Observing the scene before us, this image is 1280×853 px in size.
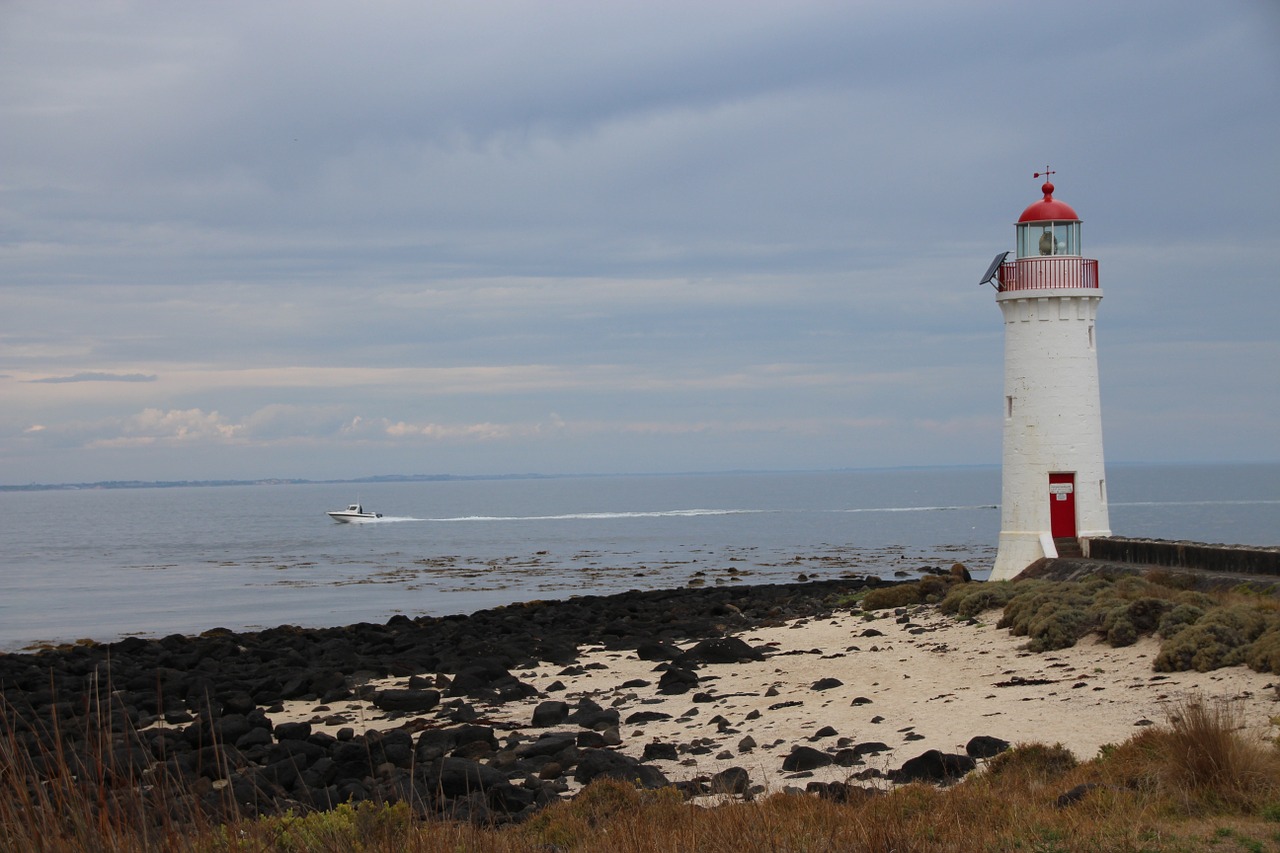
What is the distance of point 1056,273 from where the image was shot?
18.3 m

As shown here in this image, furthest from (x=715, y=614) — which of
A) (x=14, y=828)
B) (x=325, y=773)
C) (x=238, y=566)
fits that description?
(x=238, y=566)

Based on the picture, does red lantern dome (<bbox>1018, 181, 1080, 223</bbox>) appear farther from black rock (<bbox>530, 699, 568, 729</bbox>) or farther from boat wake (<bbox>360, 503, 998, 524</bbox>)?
boat wake (<bbox>360, 503, 998, 524</bbox>)

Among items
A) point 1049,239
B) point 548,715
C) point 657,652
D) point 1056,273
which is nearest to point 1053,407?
point 1056,273

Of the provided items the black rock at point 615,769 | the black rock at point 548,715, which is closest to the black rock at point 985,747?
the black rock at point 615,769

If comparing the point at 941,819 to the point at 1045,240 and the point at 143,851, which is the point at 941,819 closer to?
the point at 143,851

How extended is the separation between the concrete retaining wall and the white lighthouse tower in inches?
23.7

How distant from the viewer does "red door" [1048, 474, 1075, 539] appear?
18.3 m

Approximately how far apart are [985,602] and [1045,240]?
251 inches

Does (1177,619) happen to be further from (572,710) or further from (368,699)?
(368,699)

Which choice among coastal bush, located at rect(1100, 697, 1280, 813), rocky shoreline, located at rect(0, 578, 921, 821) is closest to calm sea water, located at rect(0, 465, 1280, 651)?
rocky shoreline, located at rect(0, 578, 921, 821)

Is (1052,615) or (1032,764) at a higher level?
(1052,615)

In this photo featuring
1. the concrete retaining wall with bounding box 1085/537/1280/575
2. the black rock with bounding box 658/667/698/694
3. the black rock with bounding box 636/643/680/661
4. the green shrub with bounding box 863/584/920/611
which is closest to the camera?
the black rock with bounding box 658/667/698/694

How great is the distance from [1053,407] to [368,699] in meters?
11.4

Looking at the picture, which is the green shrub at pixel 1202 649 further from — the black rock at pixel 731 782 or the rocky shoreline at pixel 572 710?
the black rock at pixel 731 782
